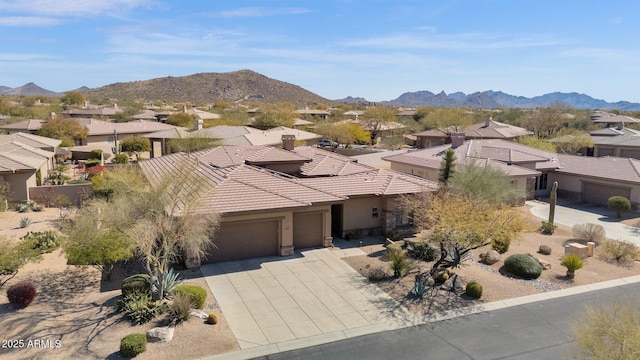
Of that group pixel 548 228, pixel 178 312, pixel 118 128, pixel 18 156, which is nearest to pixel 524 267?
pixel 548 228

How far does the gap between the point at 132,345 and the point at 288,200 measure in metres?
11.2

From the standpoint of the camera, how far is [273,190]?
81.0 feet

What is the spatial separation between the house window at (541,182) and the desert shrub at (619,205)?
7.75 metres

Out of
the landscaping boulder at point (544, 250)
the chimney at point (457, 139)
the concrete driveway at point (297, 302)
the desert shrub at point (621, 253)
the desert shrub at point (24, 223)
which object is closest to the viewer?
the concrete driveway at point (297, 302)

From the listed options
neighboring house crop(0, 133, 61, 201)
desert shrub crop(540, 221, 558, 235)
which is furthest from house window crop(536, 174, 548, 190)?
neighboring house crop(0, 133, 61, 201)

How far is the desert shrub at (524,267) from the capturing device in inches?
855

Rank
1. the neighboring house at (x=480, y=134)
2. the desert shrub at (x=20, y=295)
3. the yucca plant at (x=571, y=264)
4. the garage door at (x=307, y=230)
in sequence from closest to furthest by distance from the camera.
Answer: the desert shrub at (x=20, y=295) → the yucca plant at (x=571, y=264) → the garage door at (x=307, y=230) → the neighboring house at (x=480, y=134)

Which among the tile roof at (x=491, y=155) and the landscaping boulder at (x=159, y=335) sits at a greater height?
the tile roof at (x=491, y=155)

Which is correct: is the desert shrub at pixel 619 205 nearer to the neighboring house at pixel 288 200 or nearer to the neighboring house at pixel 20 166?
the neighboring house at pixel 288 200

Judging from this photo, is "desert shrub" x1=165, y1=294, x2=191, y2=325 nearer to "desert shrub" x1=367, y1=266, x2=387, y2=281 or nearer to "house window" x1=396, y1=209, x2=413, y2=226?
"desert shrub" x1=367, y1=266, x2=387, y2=281

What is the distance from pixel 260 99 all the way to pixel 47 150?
423 feet

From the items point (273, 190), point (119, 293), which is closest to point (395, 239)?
point (273, 190)

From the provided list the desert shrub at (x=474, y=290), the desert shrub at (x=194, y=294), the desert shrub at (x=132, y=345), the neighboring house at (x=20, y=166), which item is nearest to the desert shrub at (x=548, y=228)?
the desert shrub at (x=474, y=290)

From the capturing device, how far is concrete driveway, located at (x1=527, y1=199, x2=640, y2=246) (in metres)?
29.8
